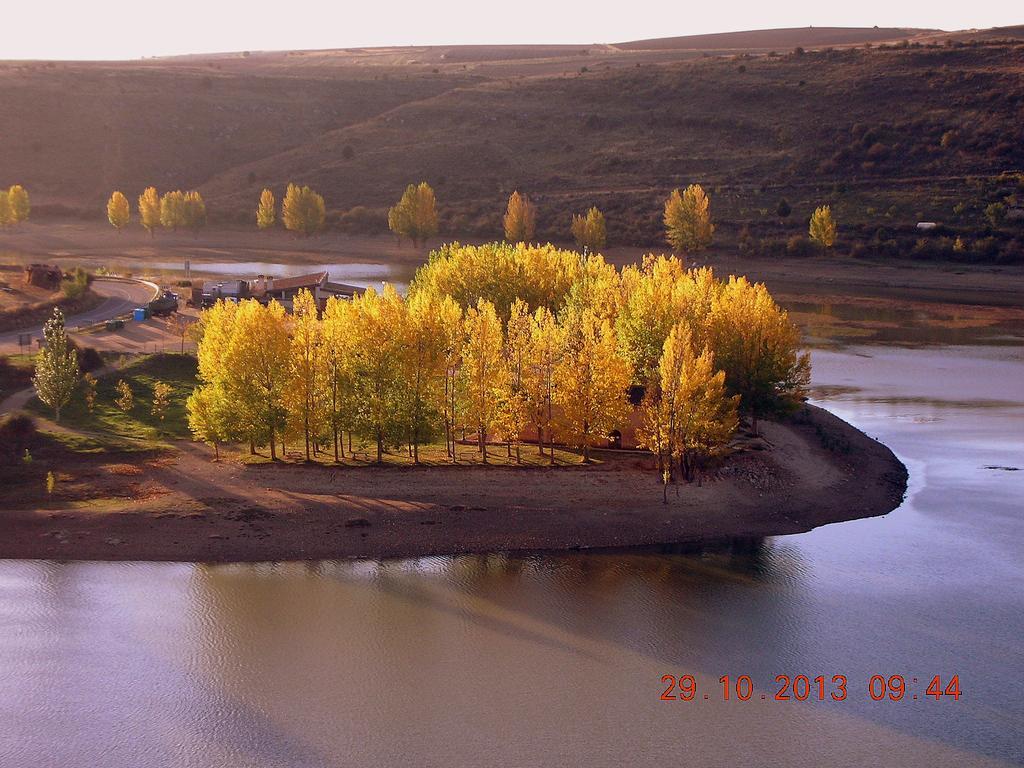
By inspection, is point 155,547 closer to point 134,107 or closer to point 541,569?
point 541,569

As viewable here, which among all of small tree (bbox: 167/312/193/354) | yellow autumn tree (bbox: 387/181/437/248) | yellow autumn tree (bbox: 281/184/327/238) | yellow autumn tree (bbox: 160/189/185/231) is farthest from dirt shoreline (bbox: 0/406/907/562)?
yellow autumn tree (bbox: 160/189/185/231)

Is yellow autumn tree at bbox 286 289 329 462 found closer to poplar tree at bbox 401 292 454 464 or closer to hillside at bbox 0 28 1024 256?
poplar tree at bbox 401 292 454 464

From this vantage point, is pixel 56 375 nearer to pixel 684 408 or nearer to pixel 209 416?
pixel 209 416

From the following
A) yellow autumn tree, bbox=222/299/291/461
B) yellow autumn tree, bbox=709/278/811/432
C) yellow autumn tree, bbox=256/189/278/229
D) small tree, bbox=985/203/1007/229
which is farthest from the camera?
yellow autumn tree, bbox=256/189/278/229

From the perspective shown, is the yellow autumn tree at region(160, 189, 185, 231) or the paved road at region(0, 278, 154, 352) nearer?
the paved road at region(0, 278, 154, 352)

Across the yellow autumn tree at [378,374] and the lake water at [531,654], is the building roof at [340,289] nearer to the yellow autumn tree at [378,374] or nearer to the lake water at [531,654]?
the yellow autumn tree at [378,374]

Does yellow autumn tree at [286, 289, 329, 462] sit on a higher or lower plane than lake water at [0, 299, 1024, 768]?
higher
